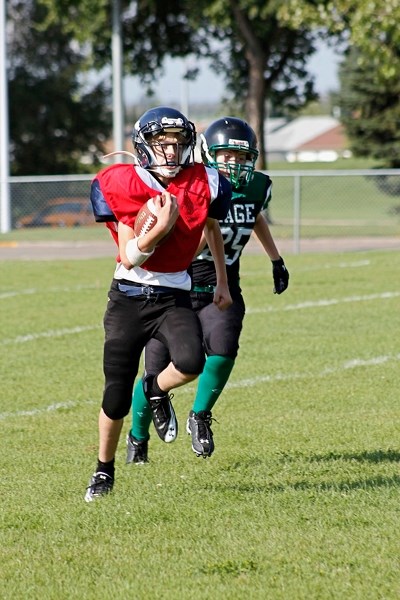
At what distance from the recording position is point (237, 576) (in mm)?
4203

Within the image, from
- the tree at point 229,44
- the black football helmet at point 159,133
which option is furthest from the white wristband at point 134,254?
the tree at point 229,44

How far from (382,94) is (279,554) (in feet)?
123

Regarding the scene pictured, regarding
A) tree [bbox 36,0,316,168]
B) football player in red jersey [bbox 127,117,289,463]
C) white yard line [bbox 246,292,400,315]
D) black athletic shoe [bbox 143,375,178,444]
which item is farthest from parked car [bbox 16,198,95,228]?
black athletic shoe [bbox 143,375,178,444]

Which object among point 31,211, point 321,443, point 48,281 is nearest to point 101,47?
point 31,211

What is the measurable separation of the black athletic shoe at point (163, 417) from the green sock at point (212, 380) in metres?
0.45

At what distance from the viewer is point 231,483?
222 inches

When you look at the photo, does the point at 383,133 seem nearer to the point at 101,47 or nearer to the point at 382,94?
the point at 382,94

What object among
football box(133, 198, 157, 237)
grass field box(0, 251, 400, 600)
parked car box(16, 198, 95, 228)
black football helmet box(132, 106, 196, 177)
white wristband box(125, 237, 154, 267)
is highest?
parked car box(16, 198, 95, 228)

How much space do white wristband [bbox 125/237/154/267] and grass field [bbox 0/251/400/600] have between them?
1.15 m

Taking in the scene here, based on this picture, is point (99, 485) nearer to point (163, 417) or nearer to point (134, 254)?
point (163, 417)

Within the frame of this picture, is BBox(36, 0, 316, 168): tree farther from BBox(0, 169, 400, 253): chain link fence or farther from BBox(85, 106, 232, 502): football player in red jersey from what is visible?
BBox(85, 106, 232, 502): football player in red jersey

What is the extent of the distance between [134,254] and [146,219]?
19cm

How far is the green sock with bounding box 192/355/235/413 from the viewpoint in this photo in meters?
6.14

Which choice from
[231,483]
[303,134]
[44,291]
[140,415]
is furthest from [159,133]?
[303,134]
